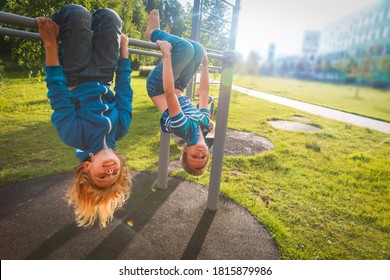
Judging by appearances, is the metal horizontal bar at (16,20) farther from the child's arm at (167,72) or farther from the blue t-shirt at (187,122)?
the blue t-shirt at (187,122)

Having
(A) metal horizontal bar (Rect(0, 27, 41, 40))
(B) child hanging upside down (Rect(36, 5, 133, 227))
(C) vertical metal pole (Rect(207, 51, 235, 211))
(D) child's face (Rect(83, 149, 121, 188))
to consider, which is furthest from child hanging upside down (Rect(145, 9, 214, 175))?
A: (A) metal horizontal bar (Rect(0, 27, 41, 40))

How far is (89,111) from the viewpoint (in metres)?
2.14

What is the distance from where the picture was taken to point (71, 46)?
200 centimetres

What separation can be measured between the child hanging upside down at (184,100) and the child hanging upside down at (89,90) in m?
0.43

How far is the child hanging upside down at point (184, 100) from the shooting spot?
2.52 metres

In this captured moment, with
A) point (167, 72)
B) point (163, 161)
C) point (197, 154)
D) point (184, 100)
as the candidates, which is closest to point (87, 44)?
point (167, 72)

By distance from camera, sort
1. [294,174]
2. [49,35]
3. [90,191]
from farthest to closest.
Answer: [294,174] → [90,191] → [49,35]

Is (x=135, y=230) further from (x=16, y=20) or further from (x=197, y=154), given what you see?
(x=16, y=20)

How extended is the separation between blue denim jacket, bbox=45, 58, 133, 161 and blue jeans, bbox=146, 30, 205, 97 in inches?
21.7

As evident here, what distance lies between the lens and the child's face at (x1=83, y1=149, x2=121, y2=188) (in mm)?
2268

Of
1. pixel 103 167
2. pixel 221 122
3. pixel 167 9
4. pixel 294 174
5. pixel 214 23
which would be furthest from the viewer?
pixel 167 9

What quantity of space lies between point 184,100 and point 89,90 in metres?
1.05
